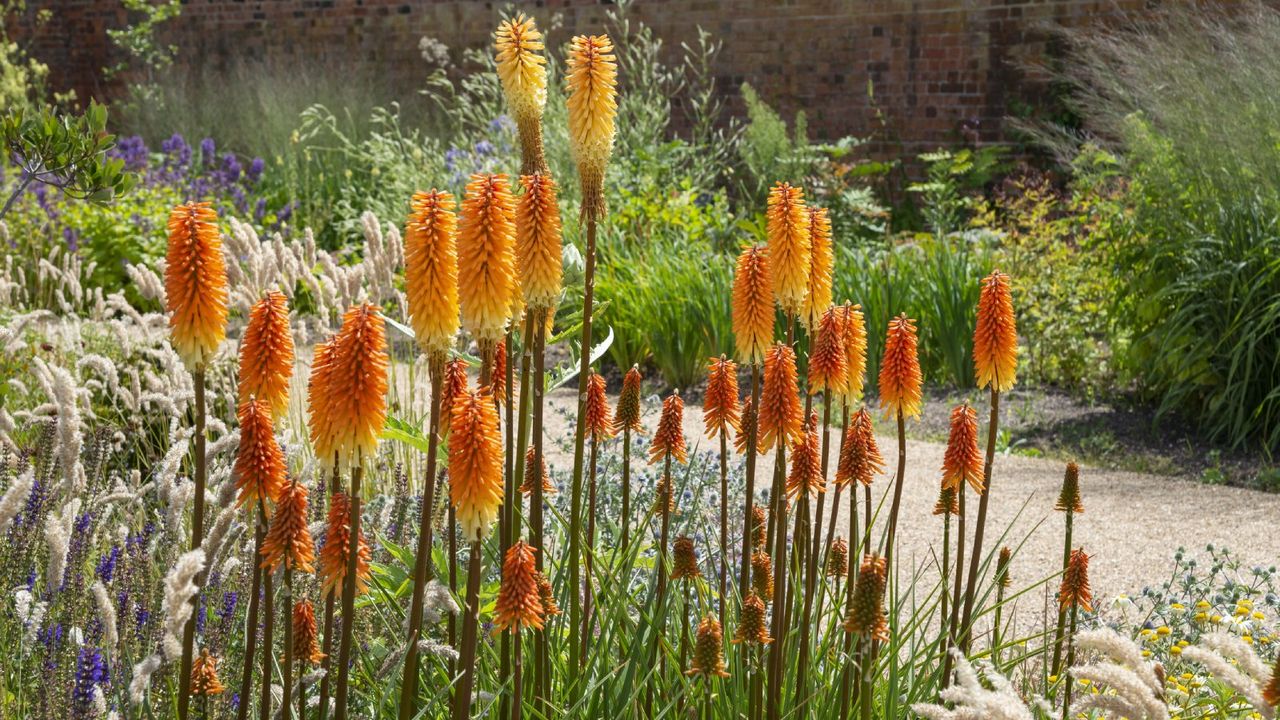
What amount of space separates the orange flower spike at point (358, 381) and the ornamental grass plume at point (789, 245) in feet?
2.47

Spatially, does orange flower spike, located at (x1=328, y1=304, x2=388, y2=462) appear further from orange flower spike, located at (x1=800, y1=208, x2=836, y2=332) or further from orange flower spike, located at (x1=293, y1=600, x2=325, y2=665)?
orange flower spike, located at (x1=800, y1=208, x2=836, y2=332)

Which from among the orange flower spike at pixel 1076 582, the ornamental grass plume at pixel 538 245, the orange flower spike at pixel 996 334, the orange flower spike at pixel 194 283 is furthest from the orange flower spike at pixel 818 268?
the orange flower spike at pixel 194 283

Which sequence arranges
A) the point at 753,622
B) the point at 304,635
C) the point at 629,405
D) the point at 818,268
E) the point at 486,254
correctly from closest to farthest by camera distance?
the point at 486,254
the point at 753,622
the point at 304,635
the point at 818,268
the point at 629,405

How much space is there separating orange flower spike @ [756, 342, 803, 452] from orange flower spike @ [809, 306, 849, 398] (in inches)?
6.1

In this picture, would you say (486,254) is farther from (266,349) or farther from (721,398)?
(721,398)

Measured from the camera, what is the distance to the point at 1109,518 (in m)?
5.73

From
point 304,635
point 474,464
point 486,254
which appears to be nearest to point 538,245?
point 486,254

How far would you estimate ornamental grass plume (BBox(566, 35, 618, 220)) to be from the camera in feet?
7.14

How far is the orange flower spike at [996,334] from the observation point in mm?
2459

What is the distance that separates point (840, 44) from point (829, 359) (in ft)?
36.1

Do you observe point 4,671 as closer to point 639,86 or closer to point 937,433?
point 937,433

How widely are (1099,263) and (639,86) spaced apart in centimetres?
614

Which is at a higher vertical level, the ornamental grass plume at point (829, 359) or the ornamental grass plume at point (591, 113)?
the ornamental grass plume at point (591, 113)

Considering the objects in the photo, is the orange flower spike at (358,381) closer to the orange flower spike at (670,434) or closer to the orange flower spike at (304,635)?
the orange flower spike at (304,635)
